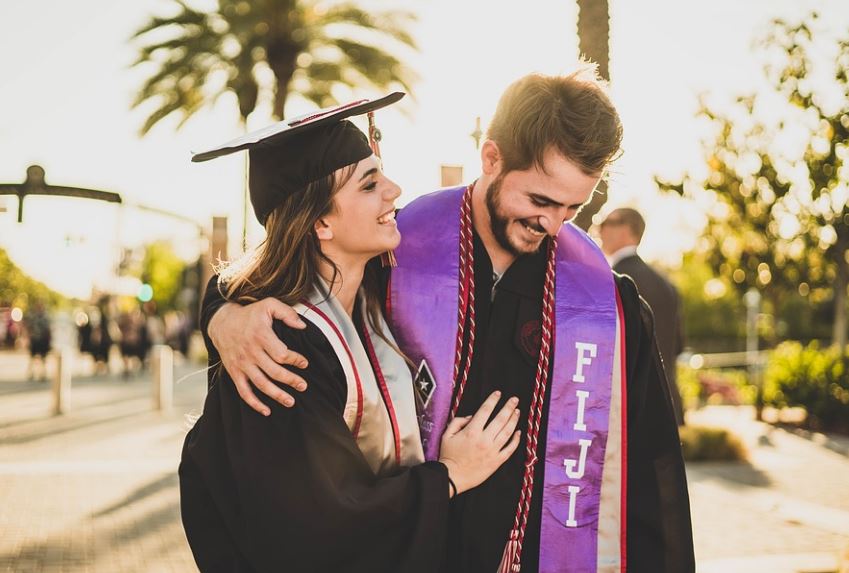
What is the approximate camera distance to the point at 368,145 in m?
2.27

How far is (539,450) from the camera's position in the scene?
2314mm

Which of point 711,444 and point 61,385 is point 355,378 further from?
point 61,385

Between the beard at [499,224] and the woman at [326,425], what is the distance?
13.9 inches

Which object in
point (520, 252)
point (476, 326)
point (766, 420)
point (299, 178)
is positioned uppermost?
point (299, 178)

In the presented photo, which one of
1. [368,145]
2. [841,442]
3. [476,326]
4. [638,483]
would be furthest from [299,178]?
[841,442]

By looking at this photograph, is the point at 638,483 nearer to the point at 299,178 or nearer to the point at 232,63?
the point at 299,178

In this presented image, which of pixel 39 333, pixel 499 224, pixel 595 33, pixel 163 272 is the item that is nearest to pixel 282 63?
pixel 39 333

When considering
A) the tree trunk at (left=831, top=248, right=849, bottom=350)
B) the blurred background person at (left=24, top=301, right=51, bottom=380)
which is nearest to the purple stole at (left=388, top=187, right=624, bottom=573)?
the tree trunk at (left=831, top=248, right=849, bottom=350)

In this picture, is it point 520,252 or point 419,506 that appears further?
point 520,252

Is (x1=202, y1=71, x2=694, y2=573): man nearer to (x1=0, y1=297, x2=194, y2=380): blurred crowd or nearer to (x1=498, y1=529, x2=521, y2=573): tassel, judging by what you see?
(x1=498, y1=529, x2=521, y2=573): tassel

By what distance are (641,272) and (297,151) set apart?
430 centimetres

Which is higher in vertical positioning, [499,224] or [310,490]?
[499,224]

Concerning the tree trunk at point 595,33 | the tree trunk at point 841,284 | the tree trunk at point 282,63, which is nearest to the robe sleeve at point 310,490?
the tree trunk at point 595,33

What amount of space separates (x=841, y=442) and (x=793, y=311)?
27.3 meters
